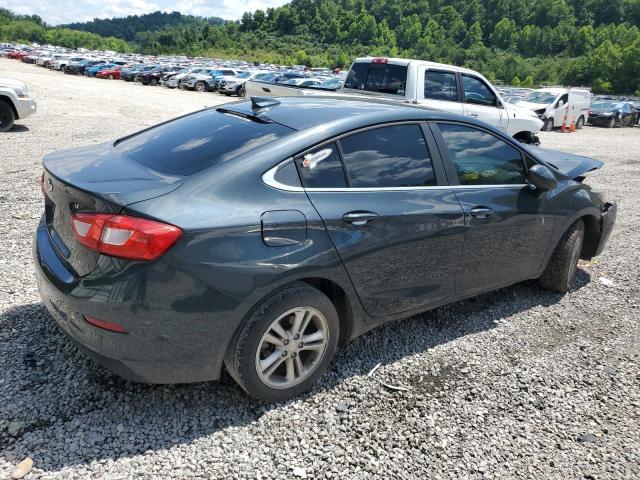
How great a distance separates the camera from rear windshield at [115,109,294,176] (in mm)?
2869

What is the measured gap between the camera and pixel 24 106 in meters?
11.2

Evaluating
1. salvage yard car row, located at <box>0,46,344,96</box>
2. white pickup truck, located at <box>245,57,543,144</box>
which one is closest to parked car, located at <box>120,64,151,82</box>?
salvage yard car row, located at <box>0,46,344,96</box>

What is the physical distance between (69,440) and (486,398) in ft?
7.52

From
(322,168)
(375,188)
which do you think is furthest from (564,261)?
(322,168)

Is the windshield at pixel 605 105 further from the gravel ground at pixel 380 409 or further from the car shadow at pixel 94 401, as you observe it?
the car shadow at pixel 94 401

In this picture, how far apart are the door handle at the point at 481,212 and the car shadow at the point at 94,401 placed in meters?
0.92

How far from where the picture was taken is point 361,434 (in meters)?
2.82

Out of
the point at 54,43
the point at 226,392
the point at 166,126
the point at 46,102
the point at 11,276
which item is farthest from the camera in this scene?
the point at 54,43

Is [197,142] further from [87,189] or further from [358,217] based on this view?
[358,217]

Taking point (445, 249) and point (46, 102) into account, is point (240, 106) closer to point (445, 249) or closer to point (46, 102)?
point (445, 249)

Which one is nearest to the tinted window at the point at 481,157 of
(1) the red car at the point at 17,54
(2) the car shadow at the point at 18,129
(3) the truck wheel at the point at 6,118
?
(3) the truck wheel at the point at 6,118

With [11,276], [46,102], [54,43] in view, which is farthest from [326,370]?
[54,43]

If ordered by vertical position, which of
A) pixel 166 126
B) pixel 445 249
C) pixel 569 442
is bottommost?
pixel 569 442

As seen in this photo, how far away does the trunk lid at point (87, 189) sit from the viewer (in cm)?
254
